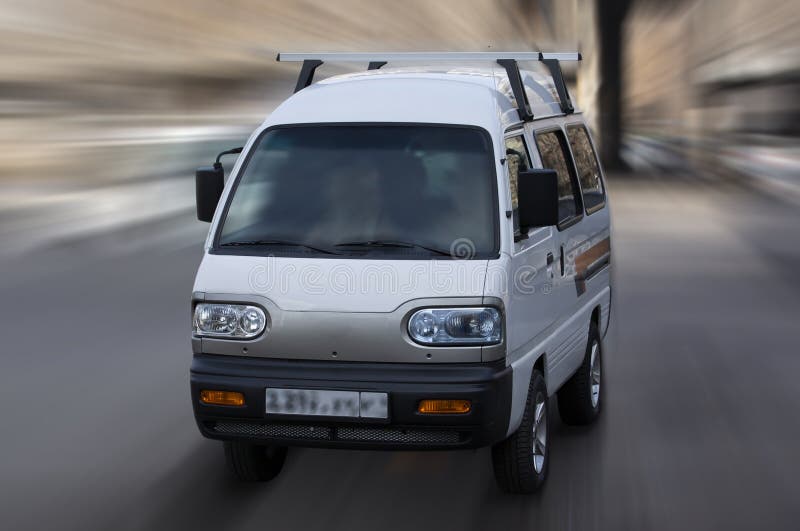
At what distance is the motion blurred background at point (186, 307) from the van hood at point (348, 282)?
85cm

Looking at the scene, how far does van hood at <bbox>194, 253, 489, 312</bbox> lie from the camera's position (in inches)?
203

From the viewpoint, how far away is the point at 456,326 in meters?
5.16

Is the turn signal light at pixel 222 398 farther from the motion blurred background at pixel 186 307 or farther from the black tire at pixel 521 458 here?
the black tire at pixel 521 458

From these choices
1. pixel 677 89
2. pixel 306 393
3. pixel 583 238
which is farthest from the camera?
pixel 677 89

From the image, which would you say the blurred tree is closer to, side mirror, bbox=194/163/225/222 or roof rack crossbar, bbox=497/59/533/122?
roof rack crossbar, bbox=497/59/533/122

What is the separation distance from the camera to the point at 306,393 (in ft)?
16.8

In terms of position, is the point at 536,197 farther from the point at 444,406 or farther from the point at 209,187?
the point at 209,187

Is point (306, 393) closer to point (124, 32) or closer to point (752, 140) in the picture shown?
point (124, 32)

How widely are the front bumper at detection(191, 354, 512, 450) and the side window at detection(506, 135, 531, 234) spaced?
77 centimetres

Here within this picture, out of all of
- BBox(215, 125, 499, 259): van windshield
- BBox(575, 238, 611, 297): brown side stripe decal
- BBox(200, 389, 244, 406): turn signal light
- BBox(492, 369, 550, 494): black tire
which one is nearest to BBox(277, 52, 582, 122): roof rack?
BBox(215, 125, 499, 259): van windshield

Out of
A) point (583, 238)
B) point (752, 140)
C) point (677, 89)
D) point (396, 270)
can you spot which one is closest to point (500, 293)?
point (396, 270)

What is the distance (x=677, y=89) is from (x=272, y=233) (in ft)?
263

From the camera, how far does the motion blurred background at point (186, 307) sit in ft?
18.3

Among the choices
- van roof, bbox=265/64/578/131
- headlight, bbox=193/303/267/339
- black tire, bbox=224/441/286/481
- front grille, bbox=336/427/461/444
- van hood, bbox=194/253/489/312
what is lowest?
black tire, bbox=224/441/286/481
